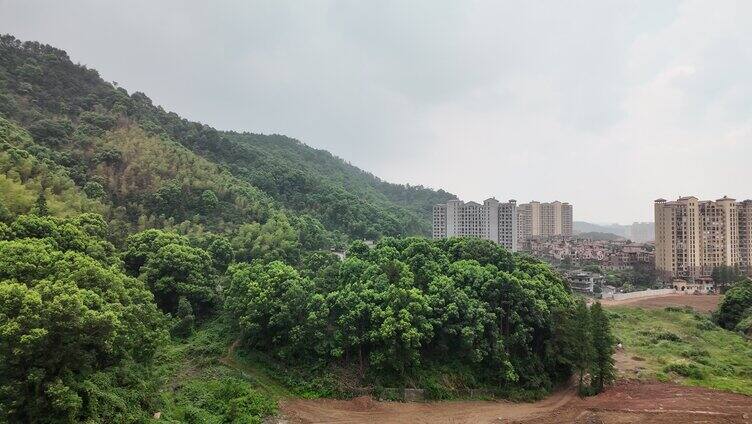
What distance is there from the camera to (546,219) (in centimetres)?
10781

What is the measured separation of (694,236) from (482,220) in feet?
94.2

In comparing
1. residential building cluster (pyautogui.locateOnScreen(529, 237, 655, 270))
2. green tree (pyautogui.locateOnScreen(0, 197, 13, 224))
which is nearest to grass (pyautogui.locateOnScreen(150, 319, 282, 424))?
green tree (pyautogui.locateOnScreen(0, 197, 13, 224))

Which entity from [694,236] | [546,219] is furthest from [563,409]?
[546,219]

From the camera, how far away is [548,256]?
7500cm

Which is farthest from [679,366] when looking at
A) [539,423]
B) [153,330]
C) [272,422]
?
[153,330]

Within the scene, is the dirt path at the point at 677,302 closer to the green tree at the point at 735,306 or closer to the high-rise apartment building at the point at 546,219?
the green tree at the point at 735,306

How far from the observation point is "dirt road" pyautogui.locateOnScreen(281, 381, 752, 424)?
16719mm

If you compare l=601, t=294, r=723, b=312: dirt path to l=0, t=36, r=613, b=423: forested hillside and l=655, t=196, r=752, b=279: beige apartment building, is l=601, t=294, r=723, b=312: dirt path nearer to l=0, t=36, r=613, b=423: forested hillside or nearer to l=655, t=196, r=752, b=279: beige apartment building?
l=655, t=196, r=752, b=279: beige apartment building

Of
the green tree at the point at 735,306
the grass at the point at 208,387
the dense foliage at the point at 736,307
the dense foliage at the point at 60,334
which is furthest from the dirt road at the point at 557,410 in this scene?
the green tree at the point at 735,306

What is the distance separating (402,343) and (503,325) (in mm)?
5755

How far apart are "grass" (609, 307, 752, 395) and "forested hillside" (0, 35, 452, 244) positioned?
25.5 m

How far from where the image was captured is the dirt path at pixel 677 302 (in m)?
43.2

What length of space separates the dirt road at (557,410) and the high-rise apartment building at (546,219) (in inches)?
3571

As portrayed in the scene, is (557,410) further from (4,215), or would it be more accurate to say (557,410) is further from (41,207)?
(41,207)
